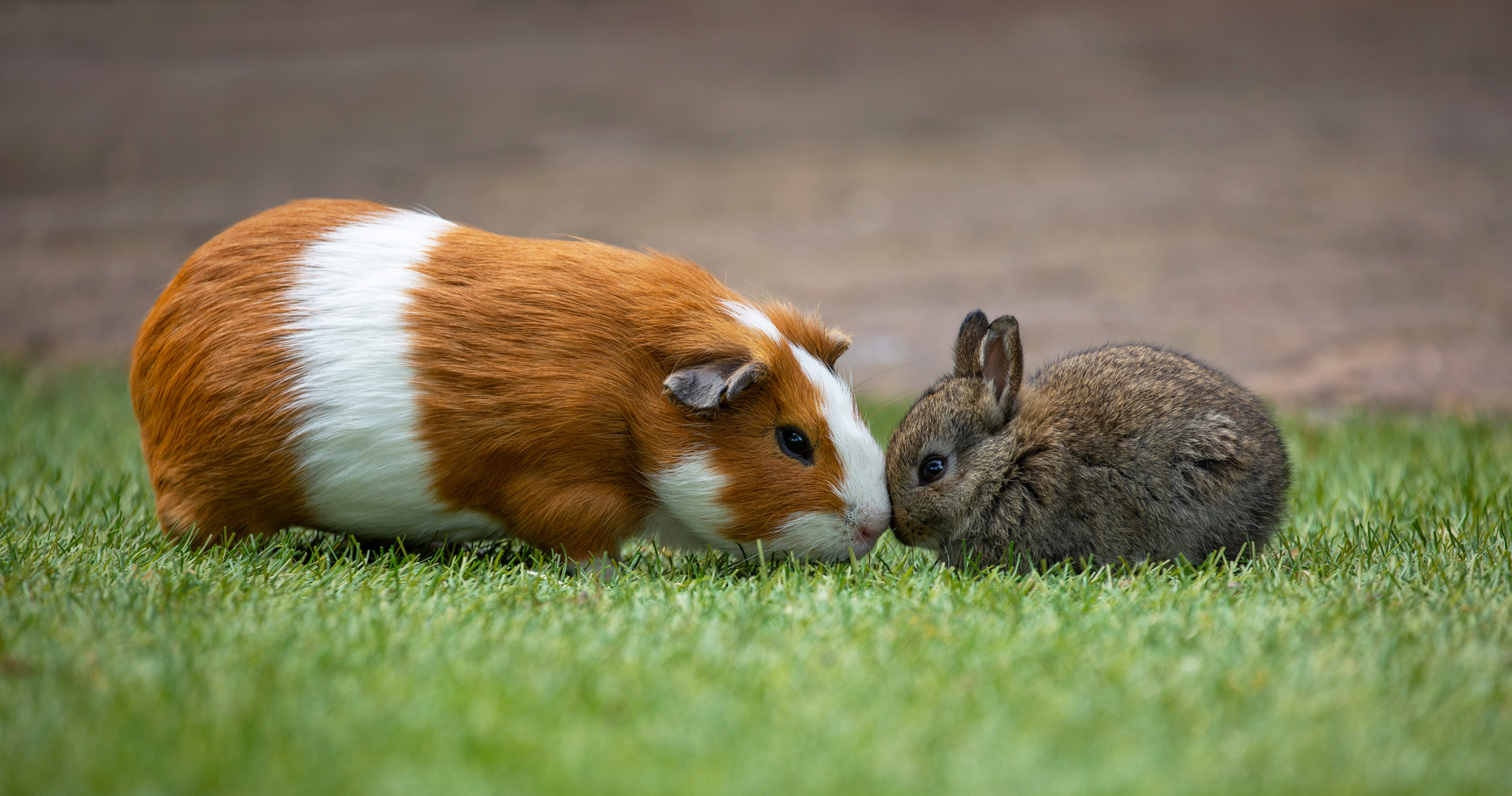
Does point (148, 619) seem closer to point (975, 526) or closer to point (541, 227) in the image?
point (975, 526)

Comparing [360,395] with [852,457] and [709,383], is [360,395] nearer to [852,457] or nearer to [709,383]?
[709,383]

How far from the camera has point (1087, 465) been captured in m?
3.58

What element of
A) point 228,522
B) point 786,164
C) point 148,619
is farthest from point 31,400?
point 786,164

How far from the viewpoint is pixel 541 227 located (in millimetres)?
11734

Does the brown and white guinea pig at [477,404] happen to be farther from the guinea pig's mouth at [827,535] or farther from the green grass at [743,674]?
the green grass at [743,674]

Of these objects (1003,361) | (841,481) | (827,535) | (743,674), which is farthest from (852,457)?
(743,674)

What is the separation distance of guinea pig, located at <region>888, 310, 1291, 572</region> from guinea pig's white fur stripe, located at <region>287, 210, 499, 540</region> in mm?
1516

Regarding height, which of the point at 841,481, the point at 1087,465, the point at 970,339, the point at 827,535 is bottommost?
the point at 827,535

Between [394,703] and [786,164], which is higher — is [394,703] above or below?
below

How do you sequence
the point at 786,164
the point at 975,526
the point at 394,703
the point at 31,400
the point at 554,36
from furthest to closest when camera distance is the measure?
the point at 554,36
the point at 786,164
the point at 31,400
the point at 975,526
the point at 394,703

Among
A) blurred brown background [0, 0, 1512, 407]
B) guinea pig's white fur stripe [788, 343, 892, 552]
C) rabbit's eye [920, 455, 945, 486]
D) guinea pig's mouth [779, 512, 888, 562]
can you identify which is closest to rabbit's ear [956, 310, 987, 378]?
rabbit's eye [920, 455, 945, 486]

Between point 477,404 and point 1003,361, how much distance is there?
1716 millimetres

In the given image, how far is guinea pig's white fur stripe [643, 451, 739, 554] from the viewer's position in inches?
136

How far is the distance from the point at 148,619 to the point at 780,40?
46.8 feet
